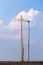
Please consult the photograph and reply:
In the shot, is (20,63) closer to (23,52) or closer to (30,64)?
(30,64)

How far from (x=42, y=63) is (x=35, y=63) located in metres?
0.82

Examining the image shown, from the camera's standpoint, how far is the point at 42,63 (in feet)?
41.3

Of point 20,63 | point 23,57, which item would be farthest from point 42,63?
point 23,57

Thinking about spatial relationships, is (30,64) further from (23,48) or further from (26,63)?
(23,48)

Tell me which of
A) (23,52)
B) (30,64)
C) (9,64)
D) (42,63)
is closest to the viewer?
(23,52)

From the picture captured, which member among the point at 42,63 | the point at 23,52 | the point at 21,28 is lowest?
the point at 42,63

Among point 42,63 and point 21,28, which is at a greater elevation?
point 21,28

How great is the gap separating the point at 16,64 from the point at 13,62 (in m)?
0.39

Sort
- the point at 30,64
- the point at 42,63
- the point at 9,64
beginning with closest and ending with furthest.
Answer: the point at 9,64, the point at 30,64, the point at 42,63

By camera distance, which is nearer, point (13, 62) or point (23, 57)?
point (23, 57)

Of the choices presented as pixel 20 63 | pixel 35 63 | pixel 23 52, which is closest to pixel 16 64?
pixel 20 63

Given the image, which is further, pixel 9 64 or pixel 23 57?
pixel 9 64

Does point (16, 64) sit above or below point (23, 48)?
below

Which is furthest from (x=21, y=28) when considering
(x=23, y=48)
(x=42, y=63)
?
(x=42, y=63)
